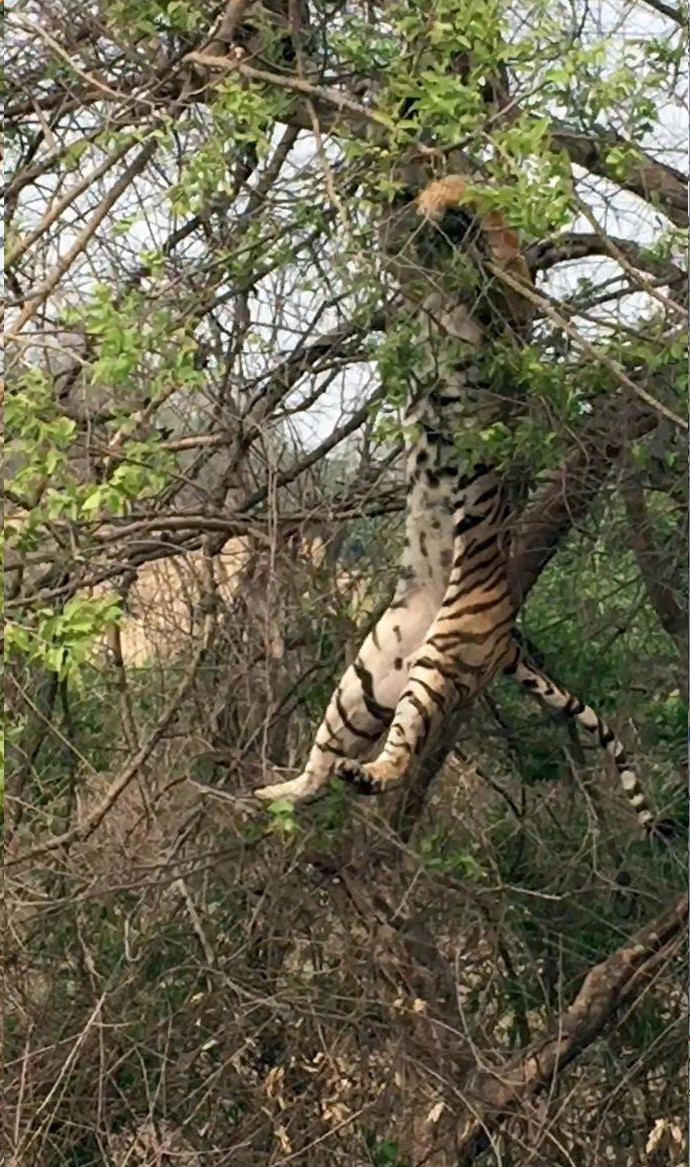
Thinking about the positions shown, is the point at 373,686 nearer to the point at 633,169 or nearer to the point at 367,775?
the point at 367,775

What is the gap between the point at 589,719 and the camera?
6.89 feet

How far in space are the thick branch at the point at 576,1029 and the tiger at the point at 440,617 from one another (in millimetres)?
143

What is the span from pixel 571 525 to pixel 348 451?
35 centimetres

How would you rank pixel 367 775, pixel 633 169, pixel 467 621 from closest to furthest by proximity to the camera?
pixel 633 169 → pixel 367 775 → pixel 467 621

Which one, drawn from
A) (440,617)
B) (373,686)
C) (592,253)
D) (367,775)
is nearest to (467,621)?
(440,617)

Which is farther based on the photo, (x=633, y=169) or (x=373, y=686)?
(x=373, y=686)

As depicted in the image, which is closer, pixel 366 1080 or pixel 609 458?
pixel 609 458

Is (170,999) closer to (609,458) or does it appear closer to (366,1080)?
(366,1080)

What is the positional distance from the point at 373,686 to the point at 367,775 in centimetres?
18

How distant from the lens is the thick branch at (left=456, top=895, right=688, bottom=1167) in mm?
2049

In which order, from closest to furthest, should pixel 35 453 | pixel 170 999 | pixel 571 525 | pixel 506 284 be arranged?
pixel 35 453, pixel 506 284, pixel 571 525, pixel 170 999

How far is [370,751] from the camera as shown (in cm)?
210

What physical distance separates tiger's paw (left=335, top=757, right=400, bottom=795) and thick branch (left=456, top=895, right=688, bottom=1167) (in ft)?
1.34

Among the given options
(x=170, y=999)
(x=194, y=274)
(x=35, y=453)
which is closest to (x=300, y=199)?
(x=194, y=274)
